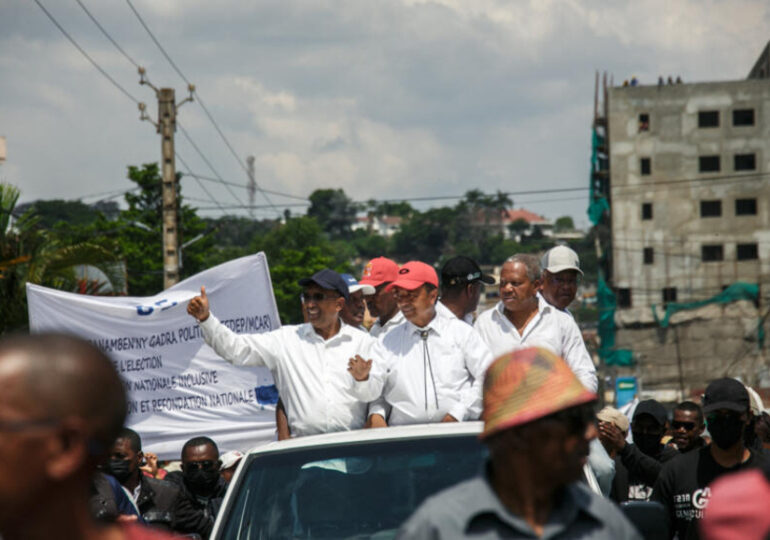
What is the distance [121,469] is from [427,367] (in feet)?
8.10

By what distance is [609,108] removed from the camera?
63.9m

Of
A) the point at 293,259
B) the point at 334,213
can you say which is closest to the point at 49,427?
the point at 293,259

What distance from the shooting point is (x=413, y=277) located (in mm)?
6695

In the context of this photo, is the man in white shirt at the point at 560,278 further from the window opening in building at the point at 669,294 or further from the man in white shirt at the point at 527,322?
the window opening in building at the point at 669,294

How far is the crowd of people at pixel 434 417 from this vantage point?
6.97 feet

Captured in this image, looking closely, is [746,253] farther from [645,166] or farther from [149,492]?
[149,492]

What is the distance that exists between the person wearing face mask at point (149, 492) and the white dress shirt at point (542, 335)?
92.8 inches

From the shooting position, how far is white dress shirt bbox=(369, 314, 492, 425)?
20.6 ft

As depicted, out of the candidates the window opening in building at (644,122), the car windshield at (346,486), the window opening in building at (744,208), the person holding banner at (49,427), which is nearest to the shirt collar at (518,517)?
the person holding banner at (49,427)

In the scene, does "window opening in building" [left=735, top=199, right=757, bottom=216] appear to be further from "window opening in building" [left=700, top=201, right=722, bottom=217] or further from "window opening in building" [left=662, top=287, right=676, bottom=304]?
"window opening in building" [left=662, top=287, right=676, bottom=304]

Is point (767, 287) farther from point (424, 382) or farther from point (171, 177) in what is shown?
point (424, 382)

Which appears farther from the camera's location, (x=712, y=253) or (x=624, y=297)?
(x=624, y=297)

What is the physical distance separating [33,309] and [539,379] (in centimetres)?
862

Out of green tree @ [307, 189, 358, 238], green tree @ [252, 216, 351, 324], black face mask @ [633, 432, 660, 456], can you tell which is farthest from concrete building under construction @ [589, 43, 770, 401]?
green tree @ [307, 189, 358, 238]
